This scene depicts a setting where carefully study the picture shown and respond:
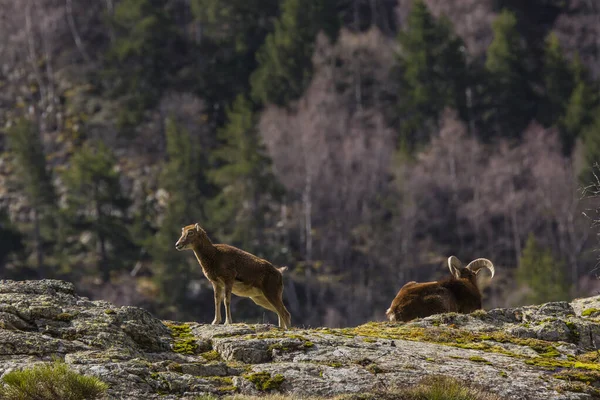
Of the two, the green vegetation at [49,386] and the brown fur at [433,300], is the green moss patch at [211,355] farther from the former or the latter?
the brown fur at [433,300]

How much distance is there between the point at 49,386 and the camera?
17828mm

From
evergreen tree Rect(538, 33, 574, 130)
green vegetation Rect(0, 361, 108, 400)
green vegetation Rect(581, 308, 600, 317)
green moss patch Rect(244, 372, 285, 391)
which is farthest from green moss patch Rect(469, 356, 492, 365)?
evergreen tree Rect(538, 33, 574, 130)

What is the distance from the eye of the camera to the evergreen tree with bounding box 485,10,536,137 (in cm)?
Result: 12962

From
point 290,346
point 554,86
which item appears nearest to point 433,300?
point 290,346

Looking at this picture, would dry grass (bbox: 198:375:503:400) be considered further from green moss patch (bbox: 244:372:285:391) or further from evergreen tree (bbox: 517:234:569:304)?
evergreen tree (bbox: 517:234:569:304)

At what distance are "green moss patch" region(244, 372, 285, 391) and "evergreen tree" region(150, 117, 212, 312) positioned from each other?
259 ft

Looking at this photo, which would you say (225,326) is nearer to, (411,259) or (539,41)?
(411,259)

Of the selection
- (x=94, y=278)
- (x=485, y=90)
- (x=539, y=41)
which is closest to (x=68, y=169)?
(x=94, y=278)

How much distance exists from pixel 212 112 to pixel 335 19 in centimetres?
1353

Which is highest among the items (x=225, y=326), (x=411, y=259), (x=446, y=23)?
(x=446, y=23)

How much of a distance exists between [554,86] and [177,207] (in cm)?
4017

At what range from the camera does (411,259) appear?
364ft

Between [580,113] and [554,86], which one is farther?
[554,86]

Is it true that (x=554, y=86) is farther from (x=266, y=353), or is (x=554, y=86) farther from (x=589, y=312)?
(x=266, y=353)
